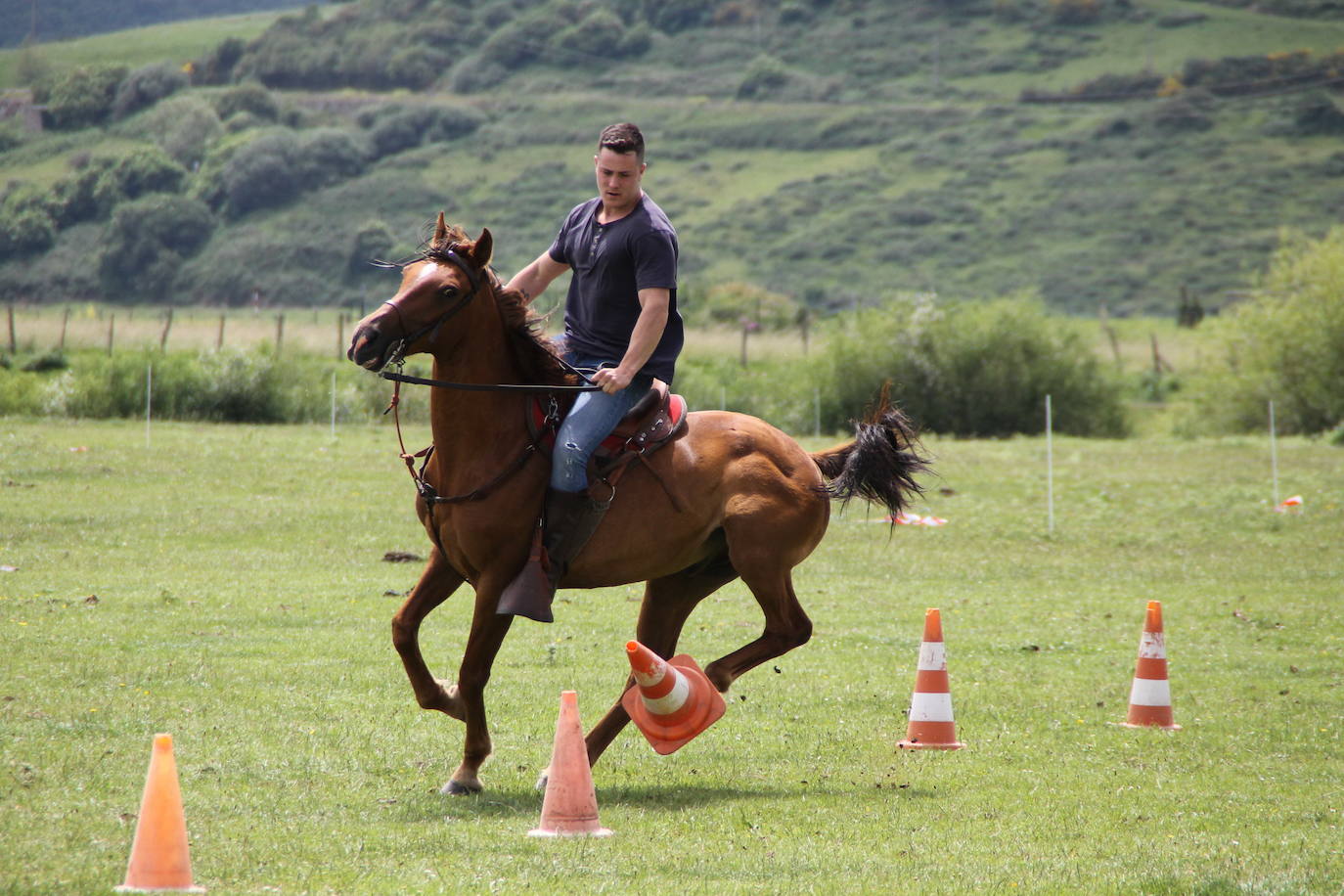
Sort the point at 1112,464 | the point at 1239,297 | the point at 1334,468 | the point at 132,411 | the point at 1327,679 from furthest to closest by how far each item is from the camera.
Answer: the point at 1239,297 < the point at 132,411 < the point at 1112,464 < the point at 1334,468 < the point at 1327,679

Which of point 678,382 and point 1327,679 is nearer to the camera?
point 1327,679

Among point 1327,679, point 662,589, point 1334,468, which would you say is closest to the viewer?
point 662,589

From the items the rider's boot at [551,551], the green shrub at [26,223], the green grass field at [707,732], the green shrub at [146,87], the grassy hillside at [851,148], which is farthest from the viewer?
the green shrub at [146,87]

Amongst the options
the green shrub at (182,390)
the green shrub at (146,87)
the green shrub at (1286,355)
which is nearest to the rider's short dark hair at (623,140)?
the green shrub at (182,390)

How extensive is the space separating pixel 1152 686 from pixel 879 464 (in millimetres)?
2831

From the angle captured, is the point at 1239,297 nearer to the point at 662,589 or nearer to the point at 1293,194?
the point at 1293,194

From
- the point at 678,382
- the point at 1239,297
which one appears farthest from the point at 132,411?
the point at 1239,297

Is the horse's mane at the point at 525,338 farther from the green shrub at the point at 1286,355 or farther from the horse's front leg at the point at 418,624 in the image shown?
the green shrub at the point at 1286,355

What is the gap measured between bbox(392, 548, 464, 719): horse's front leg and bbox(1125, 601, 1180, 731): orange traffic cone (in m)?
4.84

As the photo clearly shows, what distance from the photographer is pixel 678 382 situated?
40469 millimetres

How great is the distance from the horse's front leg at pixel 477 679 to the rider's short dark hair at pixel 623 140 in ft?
7.72

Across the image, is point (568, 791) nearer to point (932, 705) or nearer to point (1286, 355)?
point (932, 705)

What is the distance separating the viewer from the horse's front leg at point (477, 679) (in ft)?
24.2

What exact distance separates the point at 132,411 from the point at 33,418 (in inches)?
111
